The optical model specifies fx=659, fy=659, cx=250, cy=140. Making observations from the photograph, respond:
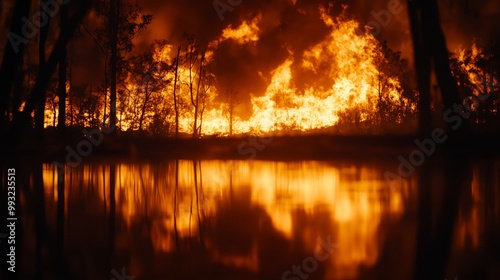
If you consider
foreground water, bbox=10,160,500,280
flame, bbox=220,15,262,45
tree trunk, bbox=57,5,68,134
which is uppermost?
flame, bbox=220,15,262,45

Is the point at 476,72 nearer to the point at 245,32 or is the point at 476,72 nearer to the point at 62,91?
the point at 245,32

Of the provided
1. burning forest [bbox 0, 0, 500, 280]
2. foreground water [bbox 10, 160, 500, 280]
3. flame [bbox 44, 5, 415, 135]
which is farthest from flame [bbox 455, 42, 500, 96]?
foreground water [bbox 10, 160, 500, 280]

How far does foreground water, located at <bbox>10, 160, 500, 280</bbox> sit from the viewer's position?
4895mm

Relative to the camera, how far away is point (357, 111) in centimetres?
2902

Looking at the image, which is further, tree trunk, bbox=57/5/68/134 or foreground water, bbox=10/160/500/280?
tree trunk, bbox=57/5/68/134

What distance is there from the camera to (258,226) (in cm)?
667

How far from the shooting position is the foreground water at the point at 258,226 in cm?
489

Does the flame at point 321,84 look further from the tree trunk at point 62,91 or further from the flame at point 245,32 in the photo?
the tree trunk at point 62,91

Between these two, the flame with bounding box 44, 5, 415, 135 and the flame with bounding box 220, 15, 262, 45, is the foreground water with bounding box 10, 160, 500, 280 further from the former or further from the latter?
the flame with bounding box 220, 15, 262, 45

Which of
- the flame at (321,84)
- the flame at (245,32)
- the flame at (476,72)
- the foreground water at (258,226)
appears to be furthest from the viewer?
the flame at (476,72)

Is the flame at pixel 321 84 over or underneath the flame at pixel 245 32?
underneath

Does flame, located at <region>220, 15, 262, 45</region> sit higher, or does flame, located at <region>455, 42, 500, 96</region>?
flame, located at <region>220, 15, 262, 45</region>

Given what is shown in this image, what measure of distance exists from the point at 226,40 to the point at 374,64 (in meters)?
7.13

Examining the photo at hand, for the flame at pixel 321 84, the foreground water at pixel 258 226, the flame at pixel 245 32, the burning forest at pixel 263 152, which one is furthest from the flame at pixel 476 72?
the foreground water at pixel 258 226
